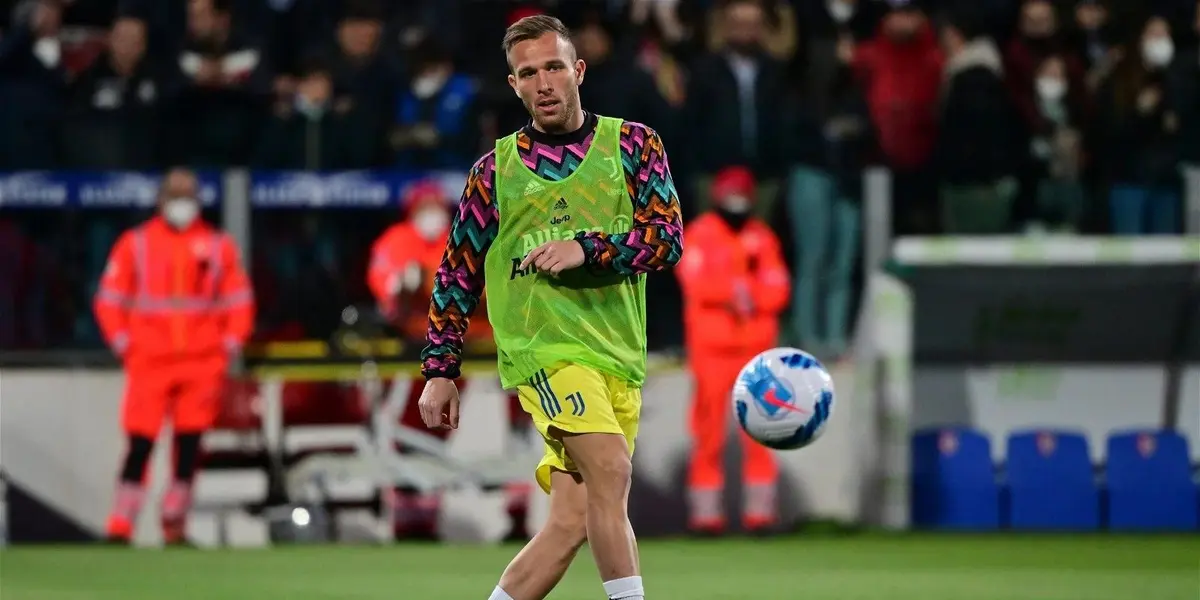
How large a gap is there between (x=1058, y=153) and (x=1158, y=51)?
1.50 metres

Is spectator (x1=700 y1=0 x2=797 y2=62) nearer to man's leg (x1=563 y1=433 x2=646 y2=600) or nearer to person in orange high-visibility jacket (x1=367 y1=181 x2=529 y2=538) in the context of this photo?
person in orange high-visibility jacket (x1=367 y1=181 x2=529 y2=538)

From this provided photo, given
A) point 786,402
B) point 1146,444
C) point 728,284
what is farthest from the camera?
point 1146,444

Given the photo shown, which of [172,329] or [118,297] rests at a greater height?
[118,297]

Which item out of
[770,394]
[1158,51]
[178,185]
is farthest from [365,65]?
[770,394]

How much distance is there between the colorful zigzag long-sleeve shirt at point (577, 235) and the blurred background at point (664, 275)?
25.2ft

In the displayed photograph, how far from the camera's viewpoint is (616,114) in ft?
46.9

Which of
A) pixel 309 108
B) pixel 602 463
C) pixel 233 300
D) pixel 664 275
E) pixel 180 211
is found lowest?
pixel 602 463

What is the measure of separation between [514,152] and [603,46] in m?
8.66

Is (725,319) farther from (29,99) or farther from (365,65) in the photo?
(29,99)

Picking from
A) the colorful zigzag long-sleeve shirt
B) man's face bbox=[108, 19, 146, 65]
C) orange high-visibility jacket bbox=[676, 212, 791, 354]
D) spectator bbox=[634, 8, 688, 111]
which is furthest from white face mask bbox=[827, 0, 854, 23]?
the colorful zigzag long-sleeve shirt

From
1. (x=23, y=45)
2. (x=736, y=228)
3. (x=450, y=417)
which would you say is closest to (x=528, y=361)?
(x=450, y=417)

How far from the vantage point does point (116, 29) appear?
47.9 feet

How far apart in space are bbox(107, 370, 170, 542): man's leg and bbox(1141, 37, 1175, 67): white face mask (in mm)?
7987

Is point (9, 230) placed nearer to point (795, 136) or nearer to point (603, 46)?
point (603, 46)
